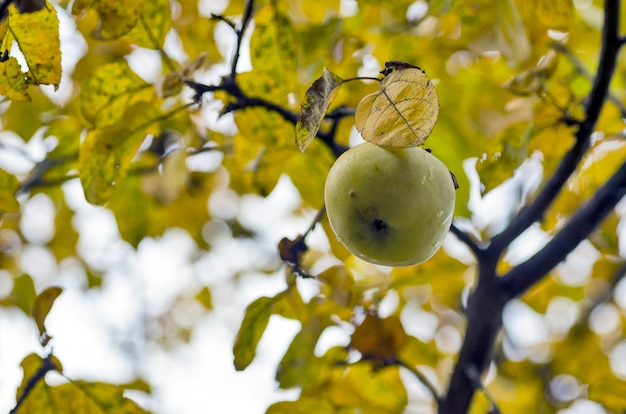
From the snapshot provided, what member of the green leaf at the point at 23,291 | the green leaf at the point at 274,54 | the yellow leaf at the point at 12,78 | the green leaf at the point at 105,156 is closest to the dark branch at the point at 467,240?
the green leaf at the point at 274,54

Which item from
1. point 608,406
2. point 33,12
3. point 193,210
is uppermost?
point 33,12

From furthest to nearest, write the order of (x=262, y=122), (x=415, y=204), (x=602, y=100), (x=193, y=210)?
(x=193, y=210) → (x=262, y=122) → (x=602, y=100) → (x=415, y=204)

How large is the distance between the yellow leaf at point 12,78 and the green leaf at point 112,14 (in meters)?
0.13

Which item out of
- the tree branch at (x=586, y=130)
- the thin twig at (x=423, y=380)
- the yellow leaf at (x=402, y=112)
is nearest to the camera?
the yellow leaf at (x=402, y=112)

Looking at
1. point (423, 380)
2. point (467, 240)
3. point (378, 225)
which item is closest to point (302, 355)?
point (423, 380)

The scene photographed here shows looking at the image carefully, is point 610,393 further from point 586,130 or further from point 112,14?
point 112,14

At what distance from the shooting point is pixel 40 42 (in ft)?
2.93

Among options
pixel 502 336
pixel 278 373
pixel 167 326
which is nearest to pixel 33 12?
pixel 278 373

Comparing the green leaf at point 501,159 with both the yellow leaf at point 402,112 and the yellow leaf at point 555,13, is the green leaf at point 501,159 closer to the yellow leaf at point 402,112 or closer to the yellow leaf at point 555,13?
the yellow leaf at point 555,13

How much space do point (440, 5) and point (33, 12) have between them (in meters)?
0.65

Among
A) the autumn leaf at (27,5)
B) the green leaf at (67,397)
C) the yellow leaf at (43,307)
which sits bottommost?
the green leaf at (67,397)

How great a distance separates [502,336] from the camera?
2164mm

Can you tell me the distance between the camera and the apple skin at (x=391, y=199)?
2.58 feet

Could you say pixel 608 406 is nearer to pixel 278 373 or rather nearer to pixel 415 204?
pixel 278 373
